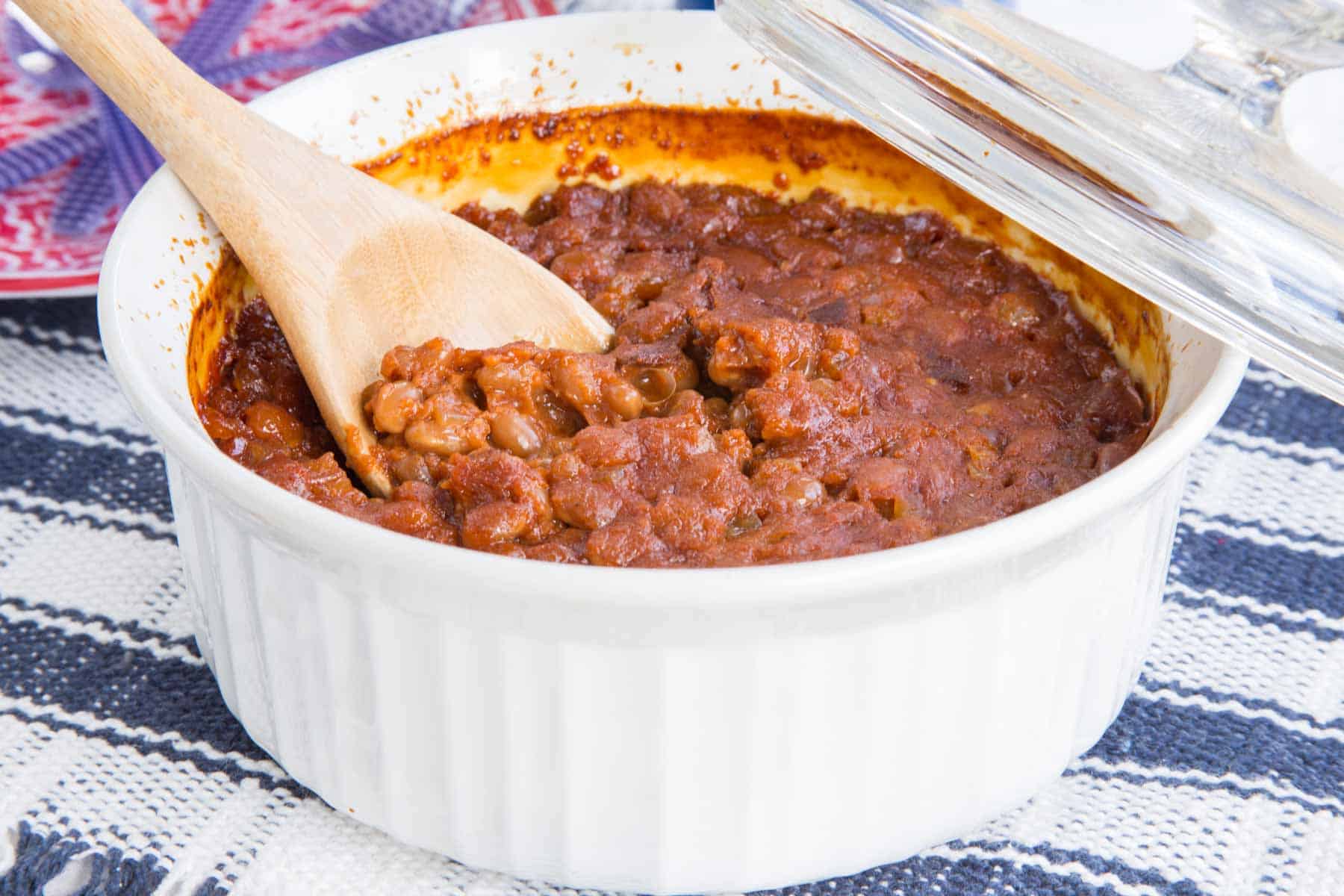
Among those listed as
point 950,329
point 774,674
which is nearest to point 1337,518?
point 950,329

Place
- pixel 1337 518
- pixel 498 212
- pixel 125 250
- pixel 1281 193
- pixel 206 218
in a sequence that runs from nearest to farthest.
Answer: pixel 1281 193
pixel 125 250
pixel 206 218
pixel 1337 518
pixel 498 212

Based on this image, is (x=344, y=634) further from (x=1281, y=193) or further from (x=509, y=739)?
(x=1281, y=193)

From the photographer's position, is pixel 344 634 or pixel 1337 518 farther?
pixel 1337 518

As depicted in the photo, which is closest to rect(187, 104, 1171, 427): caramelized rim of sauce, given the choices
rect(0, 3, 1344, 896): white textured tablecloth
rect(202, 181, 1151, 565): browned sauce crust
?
rect(202, 181, 1151, 565): browned sauce crust

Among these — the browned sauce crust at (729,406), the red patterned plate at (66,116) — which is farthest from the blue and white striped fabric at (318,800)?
the browned sauce crust at (729,406)

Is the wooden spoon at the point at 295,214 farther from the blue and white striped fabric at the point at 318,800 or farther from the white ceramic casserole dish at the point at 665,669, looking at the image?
the blue and white striped fabric at the point at 318,800

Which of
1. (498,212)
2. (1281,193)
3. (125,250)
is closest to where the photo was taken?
(1281,193)

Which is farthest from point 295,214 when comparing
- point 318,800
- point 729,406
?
point 318,800
